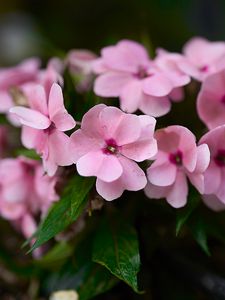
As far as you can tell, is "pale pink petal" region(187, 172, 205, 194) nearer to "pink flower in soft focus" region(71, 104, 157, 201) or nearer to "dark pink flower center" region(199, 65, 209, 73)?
"pink flower in soft focus" region(71, 104, 157, 201)

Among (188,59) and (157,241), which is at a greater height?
(188,59)

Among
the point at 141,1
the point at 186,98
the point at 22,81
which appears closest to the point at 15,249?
the point at 22,81

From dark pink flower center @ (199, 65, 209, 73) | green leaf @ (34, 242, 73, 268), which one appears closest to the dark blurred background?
dark pink flower center @ (199, 65, 209, 73)


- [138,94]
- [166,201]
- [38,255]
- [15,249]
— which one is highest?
[138,94]

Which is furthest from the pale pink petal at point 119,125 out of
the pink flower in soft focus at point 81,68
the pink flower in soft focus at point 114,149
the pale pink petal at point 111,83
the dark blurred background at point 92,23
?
the dark blurred background at point 92,23

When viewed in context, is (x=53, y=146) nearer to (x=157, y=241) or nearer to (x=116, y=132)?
(x=116, y=132)
